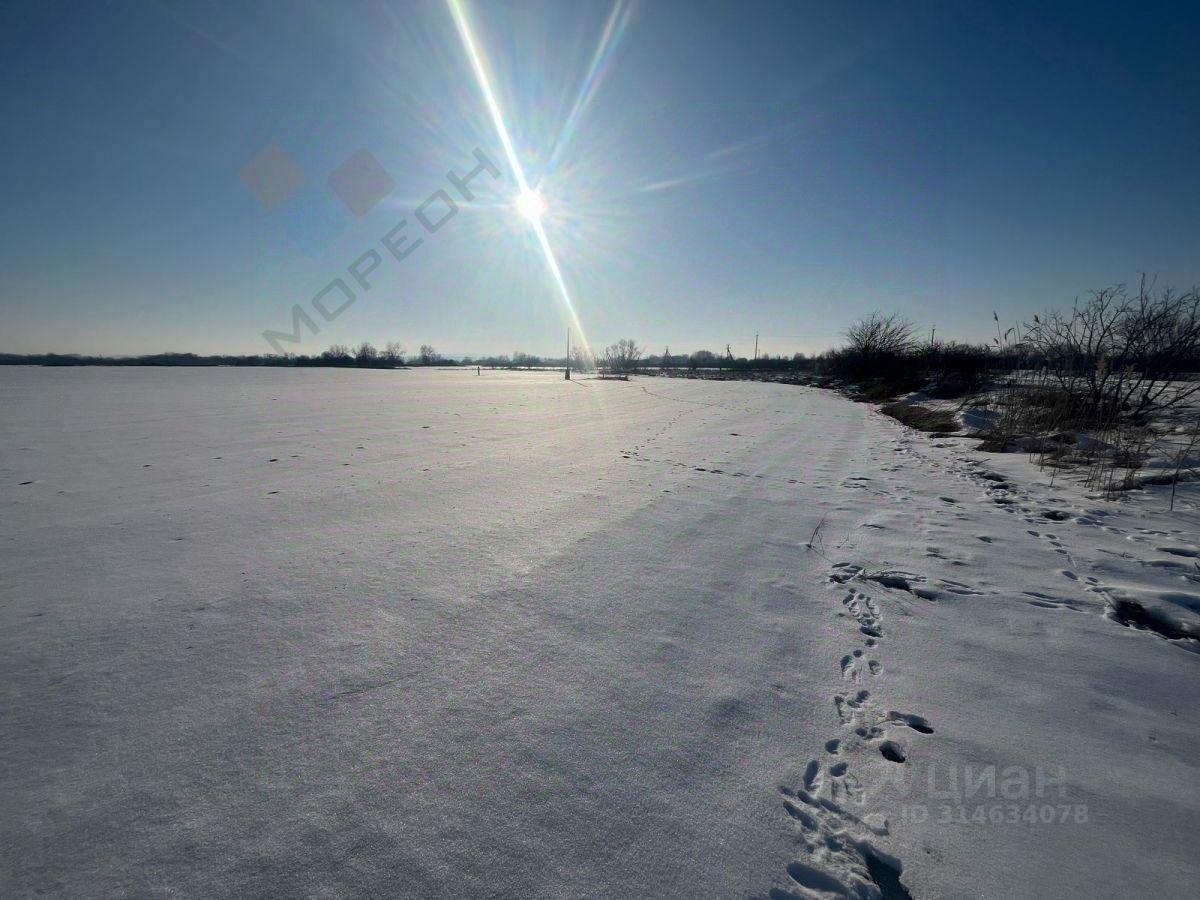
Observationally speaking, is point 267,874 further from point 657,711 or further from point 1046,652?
point 1046,652

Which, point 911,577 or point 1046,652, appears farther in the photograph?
point 911,577

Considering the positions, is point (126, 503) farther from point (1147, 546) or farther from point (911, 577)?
point (1147, 546)

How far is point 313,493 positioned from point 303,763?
3.87m

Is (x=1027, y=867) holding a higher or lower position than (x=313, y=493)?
lower

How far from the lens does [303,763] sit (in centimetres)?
163

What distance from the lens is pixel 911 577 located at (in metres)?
3.31

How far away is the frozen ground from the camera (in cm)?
136

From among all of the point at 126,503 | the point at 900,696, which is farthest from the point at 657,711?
the point at 126,503

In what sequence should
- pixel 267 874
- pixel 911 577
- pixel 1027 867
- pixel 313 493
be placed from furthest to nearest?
pixel 313 493, pixel 911 577, pixel 1027 867, pixel 267 874

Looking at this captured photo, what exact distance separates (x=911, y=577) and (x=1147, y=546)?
2.33 metres

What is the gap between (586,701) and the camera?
6.57ft

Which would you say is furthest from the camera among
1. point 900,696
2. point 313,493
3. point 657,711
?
point 313,493

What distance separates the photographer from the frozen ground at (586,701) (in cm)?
136

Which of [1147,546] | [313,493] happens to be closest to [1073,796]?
[1147,546]
